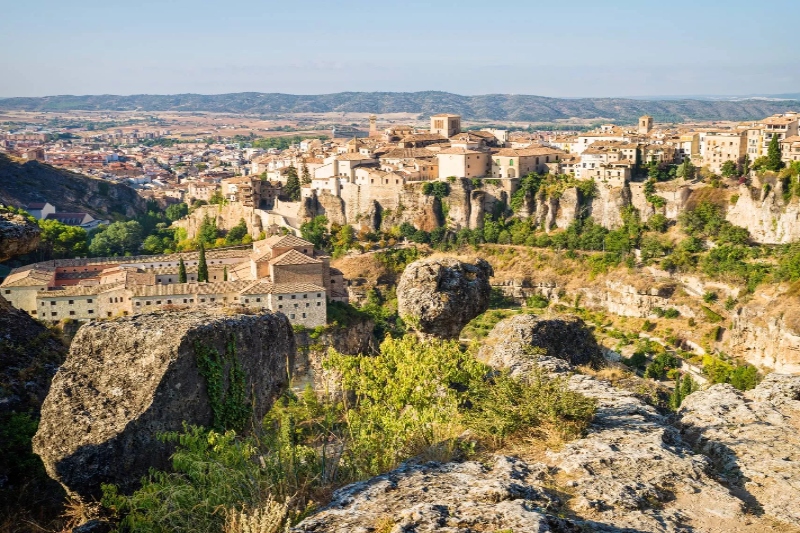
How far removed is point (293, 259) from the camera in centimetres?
3597

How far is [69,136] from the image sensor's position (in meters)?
191

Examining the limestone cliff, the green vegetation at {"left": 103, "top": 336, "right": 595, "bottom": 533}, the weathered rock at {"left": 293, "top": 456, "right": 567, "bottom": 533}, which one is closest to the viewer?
the weathered rock at {"left": 293, "top": 456, "right": 567, "bottom": 533}

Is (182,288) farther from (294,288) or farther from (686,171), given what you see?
(686,171)

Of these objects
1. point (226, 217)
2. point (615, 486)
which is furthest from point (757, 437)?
point (226, 217)

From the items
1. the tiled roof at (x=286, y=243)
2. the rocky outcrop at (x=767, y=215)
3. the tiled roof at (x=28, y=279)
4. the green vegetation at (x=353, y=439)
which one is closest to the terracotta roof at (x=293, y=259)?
the tiled roof at (x=286, y=243)

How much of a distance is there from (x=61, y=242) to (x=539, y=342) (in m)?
42.6

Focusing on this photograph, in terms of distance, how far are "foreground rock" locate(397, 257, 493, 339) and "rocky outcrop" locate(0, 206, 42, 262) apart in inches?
258

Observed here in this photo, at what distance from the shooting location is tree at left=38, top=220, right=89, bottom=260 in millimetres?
46700

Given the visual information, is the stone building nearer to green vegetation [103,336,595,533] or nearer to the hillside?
green vegetation [103,336,595,533]

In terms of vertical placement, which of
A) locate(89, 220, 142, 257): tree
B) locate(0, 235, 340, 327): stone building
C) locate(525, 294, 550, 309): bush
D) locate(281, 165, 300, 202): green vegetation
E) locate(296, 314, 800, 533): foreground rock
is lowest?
locate(525, 294, 550, 309): bush

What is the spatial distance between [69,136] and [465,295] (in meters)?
201

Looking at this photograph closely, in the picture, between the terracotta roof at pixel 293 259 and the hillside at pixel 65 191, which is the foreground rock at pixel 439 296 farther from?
the hillside at pixel 65 191

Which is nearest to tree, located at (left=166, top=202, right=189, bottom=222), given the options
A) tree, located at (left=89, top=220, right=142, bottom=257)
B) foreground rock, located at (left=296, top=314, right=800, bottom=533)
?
tree, located at (left=89, top=220, right=142, bottom=257)

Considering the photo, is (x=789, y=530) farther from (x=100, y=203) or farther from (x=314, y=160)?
(x=100, y=203)
